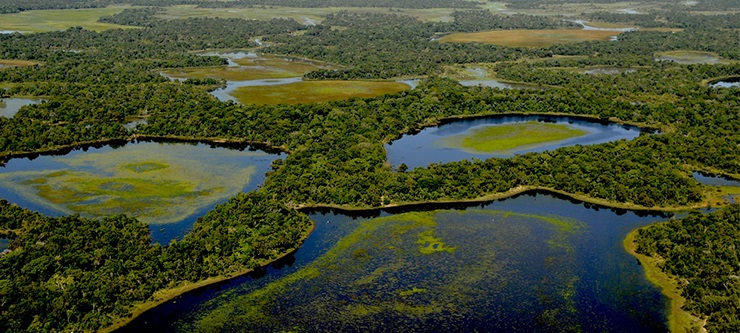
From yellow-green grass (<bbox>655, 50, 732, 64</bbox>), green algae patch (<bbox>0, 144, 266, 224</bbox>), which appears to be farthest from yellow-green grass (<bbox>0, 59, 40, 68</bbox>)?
yellow-green grass (<bbox>655, 50, 732, 64</bbox>)

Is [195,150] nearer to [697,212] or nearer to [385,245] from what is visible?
[385,245]

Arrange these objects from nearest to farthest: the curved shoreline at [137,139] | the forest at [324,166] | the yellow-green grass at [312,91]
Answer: the forest at [324,166]
the curved shoreline at [137,139]
the yellow-green grass at [312,91]

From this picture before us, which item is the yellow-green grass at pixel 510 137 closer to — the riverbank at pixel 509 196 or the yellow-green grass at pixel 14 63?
the riverbank at pixel 509 196

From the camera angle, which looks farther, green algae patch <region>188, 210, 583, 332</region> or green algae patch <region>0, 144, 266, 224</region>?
green algae patch <region>0, 144, 266, 224</region>

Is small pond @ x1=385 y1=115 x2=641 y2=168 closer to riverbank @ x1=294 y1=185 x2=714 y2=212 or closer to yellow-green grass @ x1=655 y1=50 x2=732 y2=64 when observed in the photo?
riverbank @ x1=294 y1=185 x2=714 y2=212

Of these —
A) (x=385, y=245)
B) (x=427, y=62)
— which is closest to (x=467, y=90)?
(x=427, y=62)

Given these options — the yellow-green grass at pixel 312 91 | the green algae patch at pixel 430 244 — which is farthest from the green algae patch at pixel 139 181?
the yellow-green grass at pixel 312 91
